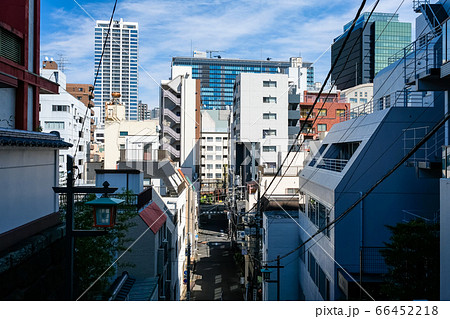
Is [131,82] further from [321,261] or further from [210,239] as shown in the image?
[321,261]

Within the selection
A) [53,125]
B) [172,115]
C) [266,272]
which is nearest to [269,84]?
[172,115]

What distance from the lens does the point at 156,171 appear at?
19.2 meters

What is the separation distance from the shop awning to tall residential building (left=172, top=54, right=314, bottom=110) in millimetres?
85470

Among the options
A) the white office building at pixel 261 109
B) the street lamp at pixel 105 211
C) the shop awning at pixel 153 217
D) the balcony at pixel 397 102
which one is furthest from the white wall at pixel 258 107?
the street lamp at pixel 105 211

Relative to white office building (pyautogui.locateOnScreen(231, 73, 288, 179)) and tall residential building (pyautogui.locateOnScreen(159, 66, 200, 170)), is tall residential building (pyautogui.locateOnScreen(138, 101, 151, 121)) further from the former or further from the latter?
white office building (pyautogui.locateOnScreen(231, 73, 288, 179))

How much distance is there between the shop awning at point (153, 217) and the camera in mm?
10139

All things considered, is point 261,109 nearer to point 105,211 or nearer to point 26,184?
point 26,184

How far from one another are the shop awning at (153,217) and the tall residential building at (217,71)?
85.5 meters

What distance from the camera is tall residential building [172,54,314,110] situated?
318 feet

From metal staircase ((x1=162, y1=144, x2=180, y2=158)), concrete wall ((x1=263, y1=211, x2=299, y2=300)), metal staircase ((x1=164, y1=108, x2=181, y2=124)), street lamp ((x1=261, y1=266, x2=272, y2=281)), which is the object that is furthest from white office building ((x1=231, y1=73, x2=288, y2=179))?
street lamp ((x1=261, y1=266, x2=272, y2=281))

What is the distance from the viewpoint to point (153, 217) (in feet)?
36.1
